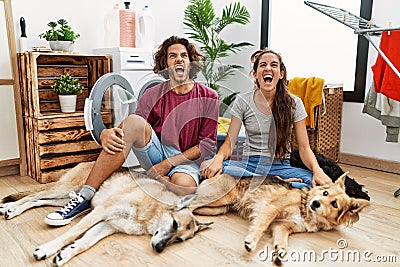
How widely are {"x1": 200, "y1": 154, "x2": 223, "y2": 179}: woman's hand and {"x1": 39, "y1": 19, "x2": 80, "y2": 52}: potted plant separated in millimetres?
1433

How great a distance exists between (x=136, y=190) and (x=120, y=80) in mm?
829

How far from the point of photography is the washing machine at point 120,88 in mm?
2029

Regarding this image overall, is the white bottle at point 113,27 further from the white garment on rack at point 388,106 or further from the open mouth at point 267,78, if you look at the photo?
the white garment on rack at point 388,106

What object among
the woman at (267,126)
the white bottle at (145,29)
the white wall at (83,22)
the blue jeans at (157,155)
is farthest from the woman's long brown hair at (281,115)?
the white bottle at (145,29)

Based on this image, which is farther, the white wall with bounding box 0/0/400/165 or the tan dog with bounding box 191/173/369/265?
the white wall with bounding box 0/0/400/165

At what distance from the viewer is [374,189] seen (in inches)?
94.7

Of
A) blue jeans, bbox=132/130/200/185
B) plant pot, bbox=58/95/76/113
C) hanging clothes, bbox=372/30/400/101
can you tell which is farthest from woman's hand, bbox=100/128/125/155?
hanging clothes, bbox=372/30/400/101

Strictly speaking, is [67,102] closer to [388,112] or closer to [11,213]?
[11,213]

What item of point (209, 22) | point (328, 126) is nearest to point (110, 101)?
point (209, 22)

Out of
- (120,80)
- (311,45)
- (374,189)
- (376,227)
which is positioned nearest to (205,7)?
(311,45)

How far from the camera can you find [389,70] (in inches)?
88.4

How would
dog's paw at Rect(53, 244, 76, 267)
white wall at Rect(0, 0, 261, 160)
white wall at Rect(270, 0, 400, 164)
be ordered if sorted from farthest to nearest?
1. white wall at Rect(270, 0, 400, 164)
2. white wall at Rect(0, 0, 261, 160)
3. dog's paw at Rect(53, 244, 76, 267)

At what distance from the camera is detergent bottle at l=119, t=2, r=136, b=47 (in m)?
2.86

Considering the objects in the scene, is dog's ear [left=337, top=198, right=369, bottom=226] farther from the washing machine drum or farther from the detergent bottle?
the detergent bottle
